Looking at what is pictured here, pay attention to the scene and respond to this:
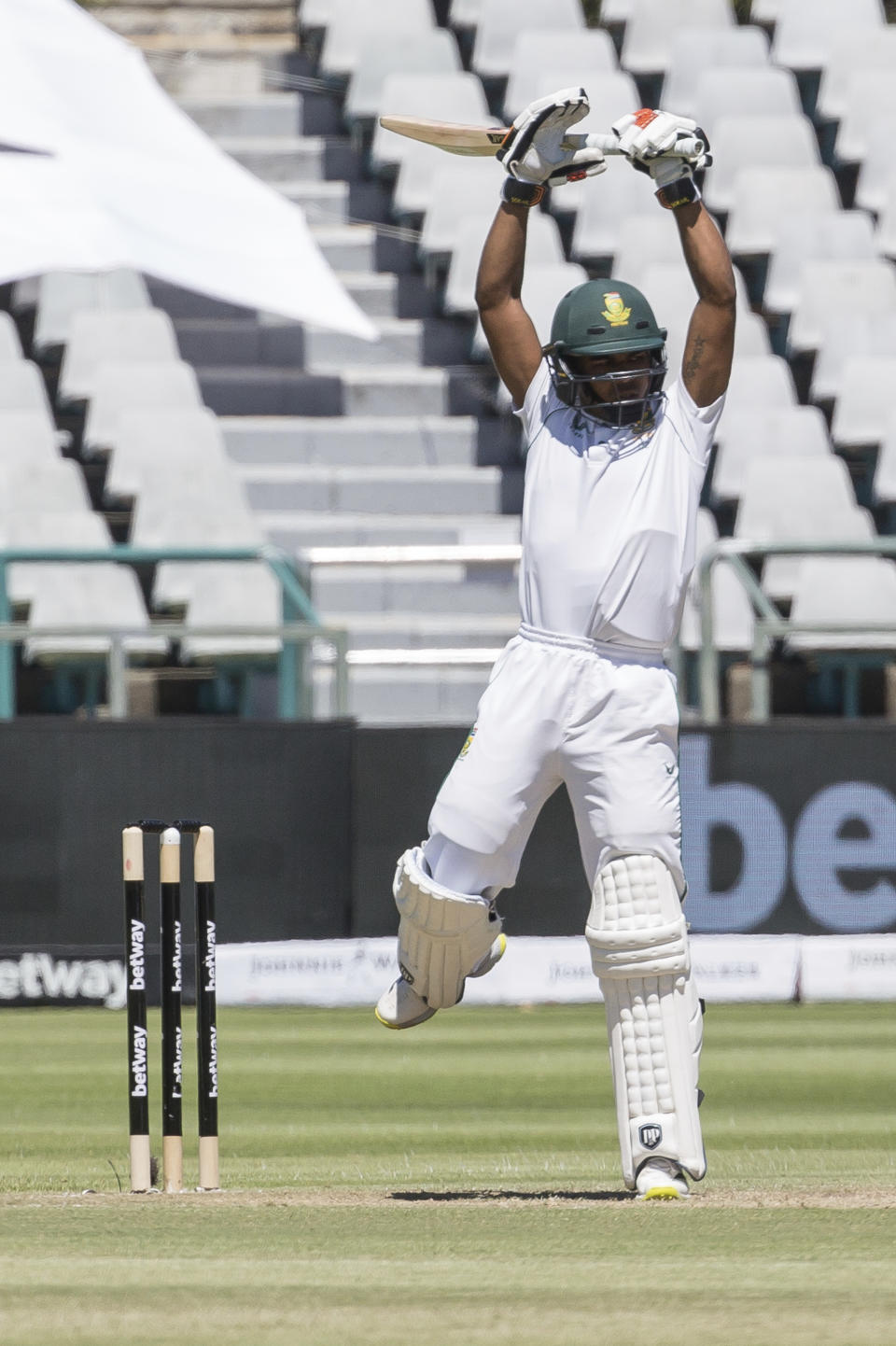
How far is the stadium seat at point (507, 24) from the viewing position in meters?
18.1

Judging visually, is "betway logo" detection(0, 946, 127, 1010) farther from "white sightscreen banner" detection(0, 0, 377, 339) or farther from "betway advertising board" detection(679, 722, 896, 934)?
"white sightscreen banner" detection(0, 0, 377, 339)

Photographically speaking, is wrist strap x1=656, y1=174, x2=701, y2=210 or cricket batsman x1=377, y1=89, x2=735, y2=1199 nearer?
cricket batsman x1=377, y1=89, x2=735, y2=1199

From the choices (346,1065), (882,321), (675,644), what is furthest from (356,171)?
(346,1065)

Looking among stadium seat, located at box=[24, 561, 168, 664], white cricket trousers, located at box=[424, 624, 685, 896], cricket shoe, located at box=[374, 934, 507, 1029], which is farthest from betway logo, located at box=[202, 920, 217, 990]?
stadium seat, located at box=[24, 561, 168, 664]

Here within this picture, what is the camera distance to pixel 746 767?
11055 millimetres

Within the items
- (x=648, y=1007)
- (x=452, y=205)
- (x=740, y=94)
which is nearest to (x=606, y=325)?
(x=648, y=1007)

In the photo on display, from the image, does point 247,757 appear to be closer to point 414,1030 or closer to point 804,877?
point 414,1030

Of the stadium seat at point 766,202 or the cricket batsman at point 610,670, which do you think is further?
the stadium seat at point 766,202

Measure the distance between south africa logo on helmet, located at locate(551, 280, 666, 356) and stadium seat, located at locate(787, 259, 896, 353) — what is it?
1103cm

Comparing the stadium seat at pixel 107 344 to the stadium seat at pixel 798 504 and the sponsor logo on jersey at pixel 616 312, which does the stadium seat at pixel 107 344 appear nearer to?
the stadium seat at pixel 798 504

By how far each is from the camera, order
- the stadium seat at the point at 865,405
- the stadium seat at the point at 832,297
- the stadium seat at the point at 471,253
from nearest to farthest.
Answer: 1. the stadium seat at the point at 865,405
2. the stadium seat at the point at 832,297
3. the stadium seat at the point at 471,253

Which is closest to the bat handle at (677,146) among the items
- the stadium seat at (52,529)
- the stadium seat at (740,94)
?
the stadium seat at (52,529)

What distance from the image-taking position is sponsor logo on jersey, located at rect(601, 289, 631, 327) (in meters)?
4.79

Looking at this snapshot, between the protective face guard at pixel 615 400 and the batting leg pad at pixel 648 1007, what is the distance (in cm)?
→ 93
